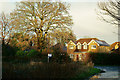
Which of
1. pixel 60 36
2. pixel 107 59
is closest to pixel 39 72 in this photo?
pixel 60 36

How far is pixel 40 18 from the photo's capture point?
2820cm

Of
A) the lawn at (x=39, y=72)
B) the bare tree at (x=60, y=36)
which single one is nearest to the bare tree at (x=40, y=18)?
the bare tree at (x=60, y=36)

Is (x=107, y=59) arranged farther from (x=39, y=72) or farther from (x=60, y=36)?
(x=39, y=72)

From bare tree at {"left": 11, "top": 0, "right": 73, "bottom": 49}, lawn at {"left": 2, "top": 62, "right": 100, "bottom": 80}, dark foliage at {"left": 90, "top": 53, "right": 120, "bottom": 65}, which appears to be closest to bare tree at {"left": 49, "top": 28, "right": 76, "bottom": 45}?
bare tree at {"left": 11, "top": 0, "right": 73, "bottom": 49}

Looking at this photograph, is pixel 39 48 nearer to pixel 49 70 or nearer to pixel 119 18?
pixel 119 18

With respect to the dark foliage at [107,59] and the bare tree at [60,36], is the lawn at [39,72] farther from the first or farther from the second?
the dark foliage at [107,59]

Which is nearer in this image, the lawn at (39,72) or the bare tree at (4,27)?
the lawn at (39,72)

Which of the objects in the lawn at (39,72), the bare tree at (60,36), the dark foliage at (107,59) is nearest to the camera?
the lawn at (39,72)

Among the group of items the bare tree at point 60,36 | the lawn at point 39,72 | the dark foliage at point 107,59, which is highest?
the bare tree at point 60,36

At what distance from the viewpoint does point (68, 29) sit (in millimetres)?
28453

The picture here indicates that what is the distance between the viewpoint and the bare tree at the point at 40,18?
27656 mm

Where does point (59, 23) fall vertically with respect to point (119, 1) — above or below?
below

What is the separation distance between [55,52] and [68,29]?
489 inches

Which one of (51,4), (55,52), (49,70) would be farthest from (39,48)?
(49,70)
